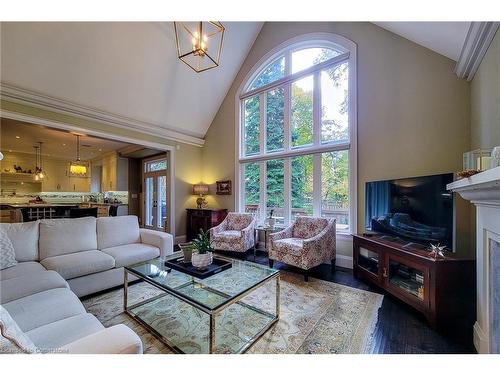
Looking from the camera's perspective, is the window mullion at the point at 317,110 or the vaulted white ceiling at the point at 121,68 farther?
the window mullion at the point at 317,110

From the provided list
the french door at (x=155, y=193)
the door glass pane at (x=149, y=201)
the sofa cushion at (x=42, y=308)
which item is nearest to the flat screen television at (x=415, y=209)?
the sofa cushion at (x=42, y=308)

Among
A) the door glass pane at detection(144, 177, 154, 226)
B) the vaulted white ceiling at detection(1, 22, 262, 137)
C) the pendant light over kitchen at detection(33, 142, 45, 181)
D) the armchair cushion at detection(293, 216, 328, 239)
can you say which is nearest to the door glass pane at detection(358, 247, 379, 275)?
the armchair cushion at detection(293, 216, 328, 239)

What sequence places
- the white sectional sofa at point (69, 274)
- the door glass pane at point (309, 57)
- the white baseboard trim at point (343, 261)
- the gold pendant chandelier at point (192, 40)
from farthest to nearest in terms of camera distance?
the door glass pane at point (309, 57)
the white baseboard trim at point (343, 261)
the gold pendant chandelier at point (192, 40)
the white sectional sofa at point (69, 274)

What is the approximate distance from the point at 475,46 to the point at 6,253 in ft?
15.5

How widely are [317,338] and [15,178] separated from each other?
32.8 feet

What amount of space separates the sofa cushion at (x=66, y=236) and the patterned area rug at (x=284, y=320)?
0.67m

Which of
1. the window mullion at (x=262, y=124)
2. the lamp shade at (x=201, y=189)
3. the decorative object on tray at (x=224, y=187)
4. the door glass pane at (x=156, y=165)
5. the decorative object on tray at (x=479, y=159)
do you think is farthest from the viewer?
the door glass pane at (x=156, y=165)

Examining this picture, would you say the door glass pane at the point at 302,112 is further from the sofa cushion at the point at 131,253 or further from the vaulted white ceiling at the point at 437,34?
the sofa cushion at the point at 131,253

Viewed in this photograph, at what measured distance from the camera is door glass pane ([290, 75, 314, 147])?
13.3ft

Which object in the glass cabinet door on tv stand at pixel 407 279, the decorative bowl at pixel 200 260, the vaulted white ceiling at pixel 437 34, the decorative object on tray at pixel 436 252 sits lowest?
the glass cabinet door on tv stand at pixel 407 279

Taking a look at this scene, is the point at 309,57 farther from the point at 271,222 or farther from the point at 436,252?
the point at 436,252

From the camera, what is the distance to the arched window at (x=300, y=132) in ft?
12.0

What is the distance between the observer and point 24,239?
2309mm

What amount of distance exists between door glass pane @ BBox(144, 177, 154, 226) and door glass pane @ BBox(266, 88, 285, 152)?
4.28 m
